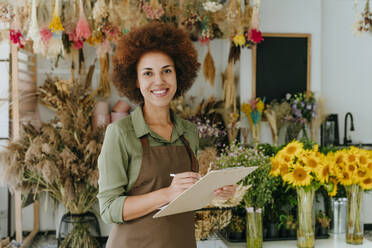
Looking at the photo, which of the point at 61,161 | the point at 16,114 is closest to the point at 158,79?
the point at 61,161

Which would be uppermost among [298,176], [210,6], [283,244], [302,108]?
[210,6]

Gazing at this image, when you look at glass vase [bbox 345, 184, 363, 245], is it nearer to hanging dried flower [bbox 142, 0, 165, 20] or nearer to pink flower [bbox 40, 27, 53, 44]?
hanging dried flower [bbox 142, 0, 165, 20]

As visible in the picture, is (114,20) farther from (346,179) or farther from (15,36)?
(346,179)

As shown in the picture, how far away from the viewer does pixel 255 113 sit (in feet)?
14.2

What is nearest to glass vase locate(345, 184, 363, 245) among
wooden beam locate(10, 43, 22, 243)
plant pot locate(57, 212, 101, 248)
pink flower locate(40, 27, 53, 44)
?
plant pot locate(57, 212, 101, 248)

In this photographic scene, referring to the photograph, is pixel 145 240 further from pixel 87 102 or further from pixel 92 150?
pixel 87 102

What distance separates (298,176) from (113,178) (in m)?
1.16

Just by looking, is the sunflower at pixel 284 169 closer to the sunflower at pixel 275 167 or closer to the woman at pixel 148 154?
the sunflower at pixel 275 167

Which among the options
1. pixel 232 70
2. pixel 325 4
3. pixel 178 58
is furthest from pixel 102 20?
pixel 325 4

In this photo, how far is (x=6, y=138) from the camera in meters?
4.05

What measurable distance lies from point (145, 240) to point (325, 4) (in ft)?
15.0

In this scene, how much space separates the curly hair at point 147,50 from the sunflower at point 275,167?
30.9 inches

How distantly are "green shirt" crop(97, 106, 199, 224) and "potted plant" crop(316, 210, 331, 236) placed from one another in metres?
1.34

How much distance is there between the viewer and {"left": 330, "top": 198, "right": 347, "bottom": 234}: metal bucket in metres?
2.32
